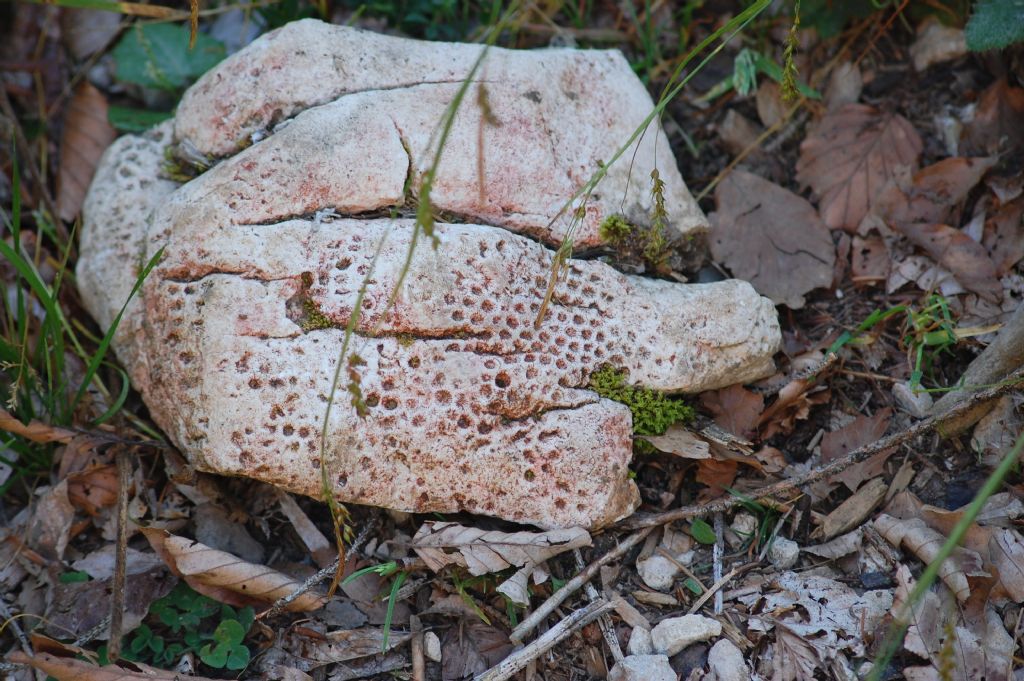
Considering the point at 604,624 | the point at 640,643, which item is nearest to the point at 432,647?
the point at 604,624

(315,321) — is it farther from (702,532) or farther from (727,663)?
(727,663)

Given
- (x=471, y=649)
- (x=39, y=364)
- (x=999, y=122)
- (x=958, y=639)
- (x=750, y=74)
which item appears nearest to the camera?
(x=958, y=639)

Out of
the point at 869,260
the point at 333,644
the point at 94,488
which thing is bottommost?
the point at 333,644

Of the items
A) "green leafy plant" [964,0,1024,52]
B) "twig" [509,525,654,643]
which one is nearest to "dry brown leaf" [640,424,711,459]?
"twig" [509,525,654,643]

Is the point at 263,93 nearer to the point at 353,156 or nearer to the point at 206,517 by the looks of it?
the point at 353,156

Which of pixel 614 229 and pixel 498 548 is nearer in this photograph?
pixel 498 548

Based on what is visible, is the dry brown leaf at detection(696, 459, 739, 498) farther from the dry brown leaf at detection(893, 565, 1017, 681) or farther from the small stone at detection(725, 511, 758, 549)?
the dry brown leaf at detection(893, 565, 1017, 681)

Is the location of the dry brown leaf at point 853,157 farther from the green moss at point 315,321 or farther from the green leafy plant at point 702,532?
the green moss at point 315,321
